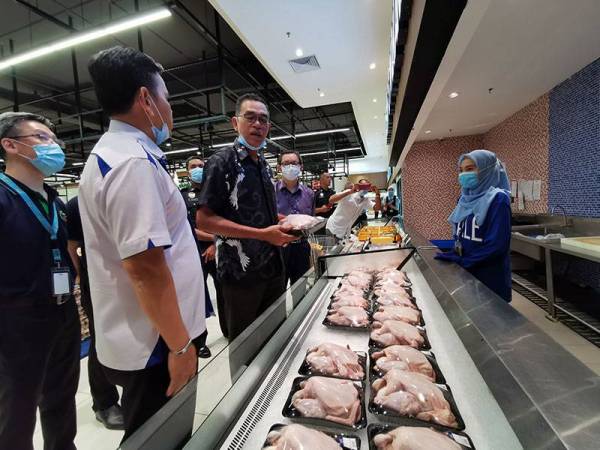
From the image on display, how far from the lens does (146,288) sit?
2.76 feet

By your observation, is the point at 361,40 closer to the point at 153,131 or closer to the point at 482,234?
the point at 482,234

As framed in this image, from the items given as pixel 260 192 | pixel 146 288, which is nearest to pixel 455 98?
pixel 260 192

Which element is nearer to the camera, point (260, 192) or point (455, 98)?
point (260, 192)

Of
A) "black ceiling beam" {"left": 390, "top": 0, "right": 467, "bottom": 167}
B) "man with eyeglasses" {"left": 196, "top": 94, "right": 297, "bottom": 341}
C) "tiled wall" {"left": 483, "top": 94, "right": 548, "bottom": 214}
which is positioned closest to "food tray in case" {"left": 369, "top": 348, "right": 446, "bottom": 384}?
"man with eyeglasses" {"left": 196, "top": 94, "right": 297, "bottom": 341}

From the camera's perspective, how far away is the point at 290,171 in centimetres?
321

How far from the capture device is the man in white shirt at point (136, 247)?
32.9 inches

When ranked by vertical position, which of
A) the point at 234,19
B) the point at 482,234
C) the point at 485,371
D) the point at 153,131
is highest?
the point at 234,19

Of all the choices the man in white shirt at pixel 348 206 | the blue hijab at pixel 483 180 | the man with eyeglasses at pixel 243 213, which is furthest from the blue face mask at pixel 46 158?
the blue hijab at pixel 483 180

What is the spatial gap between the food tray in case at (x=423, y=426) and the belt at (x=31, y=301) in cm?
170

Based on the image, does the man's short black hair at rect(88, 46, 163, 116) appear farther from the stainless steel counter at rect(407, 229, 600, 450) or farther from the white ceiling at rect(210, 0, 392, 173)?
the white ceiling at rect(210, 0, 392, 173)

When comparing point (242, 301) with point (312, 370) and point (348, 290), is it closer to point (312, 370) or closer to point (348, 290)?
point (348, 290)

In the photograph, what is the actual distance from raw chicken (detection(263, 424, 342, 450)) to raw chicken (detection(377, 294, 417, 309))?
0.89 meters

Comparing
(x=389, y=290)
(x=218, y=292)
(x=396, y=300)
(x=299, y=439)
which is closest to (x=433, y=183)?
(x=218, y=292)

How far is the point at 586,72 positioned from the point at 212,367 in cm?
573
